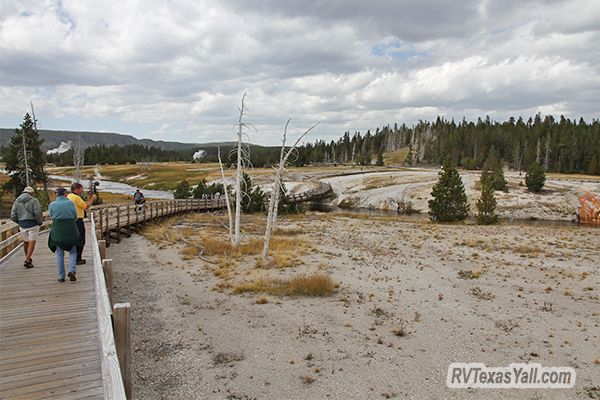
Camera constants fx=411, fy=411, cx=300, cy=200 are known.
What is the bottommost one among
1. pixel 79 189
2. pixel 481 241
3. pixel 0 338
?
pixel 481 241

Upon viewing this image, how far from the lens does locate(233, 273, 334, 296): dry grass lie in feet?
51.5

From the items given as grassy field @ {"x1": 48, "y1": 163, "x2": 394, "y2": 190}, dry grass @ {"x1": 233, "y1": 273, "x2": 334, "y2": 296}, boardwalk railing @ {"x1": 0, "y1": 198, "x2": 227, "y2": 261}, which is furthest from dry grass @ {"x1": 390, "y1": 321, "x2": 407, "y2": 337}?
grassy field @ {"x1": 48, "y1": 163, "x2": 394, "y2": 190}

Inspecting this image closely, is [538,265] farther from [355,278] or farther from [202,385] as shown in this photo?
[202,385]

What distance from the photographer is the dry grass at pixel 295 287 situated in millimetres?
15695

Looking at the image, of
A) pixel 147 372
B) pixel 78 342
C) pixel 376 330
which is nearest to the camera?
pixel 78 342

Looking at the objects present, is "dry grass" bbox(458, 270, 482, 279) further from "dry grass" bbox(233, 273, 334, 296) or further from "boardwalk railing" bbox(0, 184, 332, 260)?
"boardwalk railing" bbox(0, 184, 332, 260)

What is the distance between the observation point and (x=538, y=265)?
2134 cm

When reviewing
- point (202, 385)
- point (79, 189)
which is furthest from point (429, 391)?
point (79, 189)

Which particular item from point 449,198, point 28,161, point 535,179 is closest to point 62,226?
point 449,198

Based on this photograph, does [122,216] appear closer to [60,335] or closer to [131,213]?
[131,213]

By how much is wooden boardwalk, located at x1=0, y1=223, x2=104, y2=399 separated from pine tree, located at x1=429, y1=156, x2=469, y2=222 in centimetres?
4027

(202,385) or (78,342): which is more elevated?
(78,342)

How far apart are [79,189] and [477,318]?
12.7 m

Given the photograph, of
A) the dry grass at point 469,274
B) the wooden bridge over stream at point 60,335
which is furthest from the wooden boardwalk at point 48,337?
the dry grass at point 469,274
